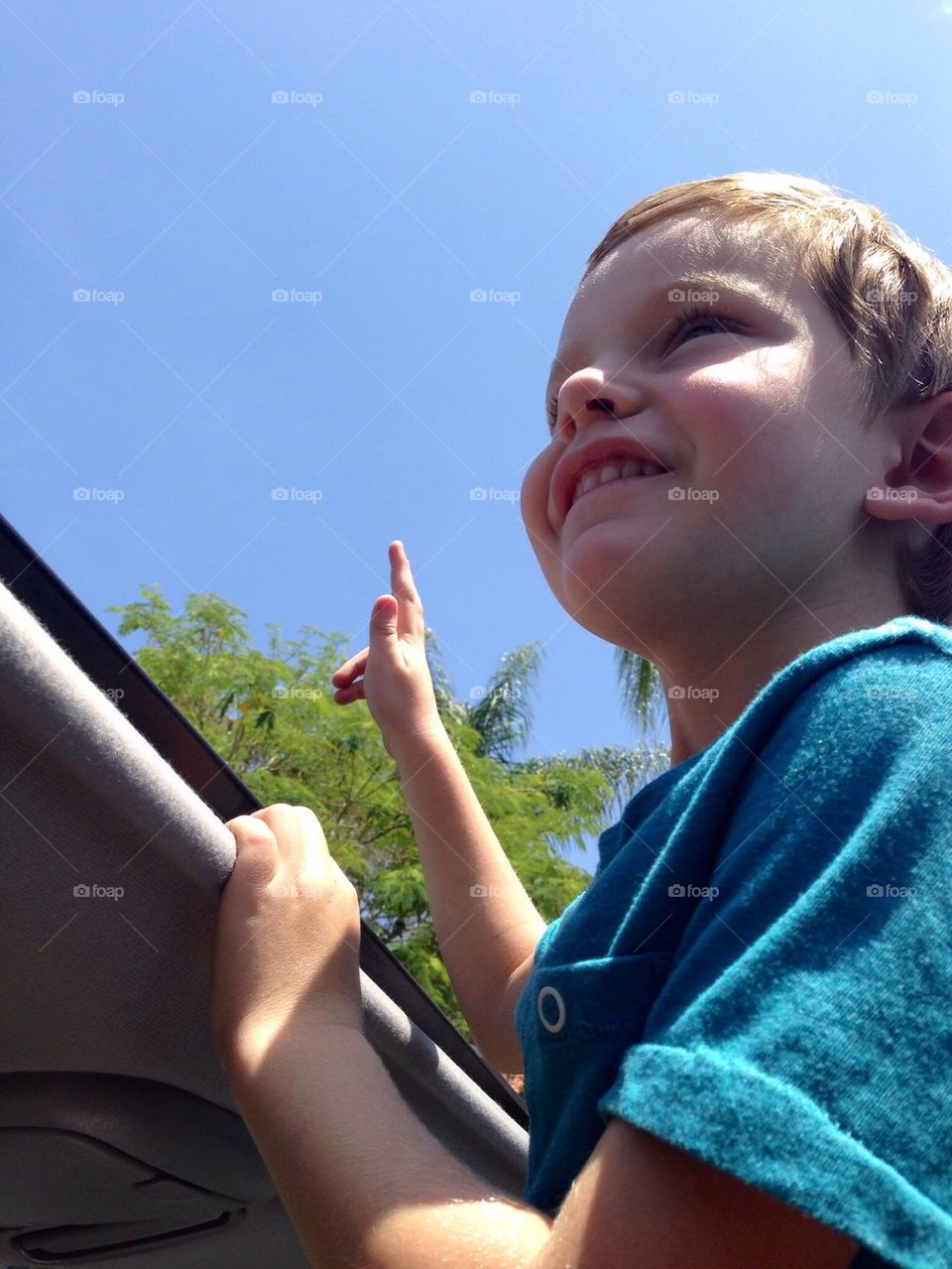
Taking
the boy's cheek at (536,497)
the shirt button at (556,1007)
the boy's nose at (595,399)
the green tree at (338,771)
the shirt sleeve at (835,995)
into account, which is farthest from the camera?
the green tree at (338,771)

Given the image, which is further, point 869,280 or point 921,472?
point 869,280

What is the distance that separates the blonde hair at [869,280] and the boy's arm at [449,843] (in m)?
0.79

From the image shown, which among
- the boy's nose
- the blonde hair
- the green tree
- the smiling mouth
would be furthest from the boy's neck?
the green tree

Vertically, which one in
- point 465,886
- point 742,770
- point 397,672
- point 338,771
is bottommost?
point 338,771

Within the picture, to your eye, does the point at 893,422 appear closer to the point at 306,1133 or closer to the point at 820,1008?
the point at 820,1008

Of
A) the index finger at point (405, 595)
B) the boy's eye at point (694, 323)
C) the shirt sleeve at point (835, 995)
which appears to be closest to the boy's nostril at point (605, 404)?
the boy's eye at point (694, 323)

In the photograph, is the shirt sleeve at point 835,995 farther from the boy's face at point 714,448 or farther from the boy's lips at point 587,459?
the boy's lips at point 587,459

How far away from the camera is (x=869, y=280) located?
1.75 m

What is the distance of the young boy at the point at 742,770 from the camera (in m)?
0.76

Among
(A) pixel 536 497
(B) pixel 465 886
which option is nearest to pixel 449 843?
(B) pixel 465 886

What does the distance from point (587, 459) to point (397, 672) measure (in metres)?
0.54

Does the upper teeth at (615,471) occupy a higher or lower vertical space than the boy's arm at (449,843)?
higher

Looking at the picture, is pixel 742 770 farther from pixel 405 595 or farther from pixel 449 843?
pixel 405 595

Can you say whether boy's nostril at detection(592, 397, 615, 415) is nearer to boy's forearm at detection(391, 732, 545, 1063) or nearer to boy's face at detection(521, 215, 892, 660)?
boy's face at detection(521, 215, 892, 660)
